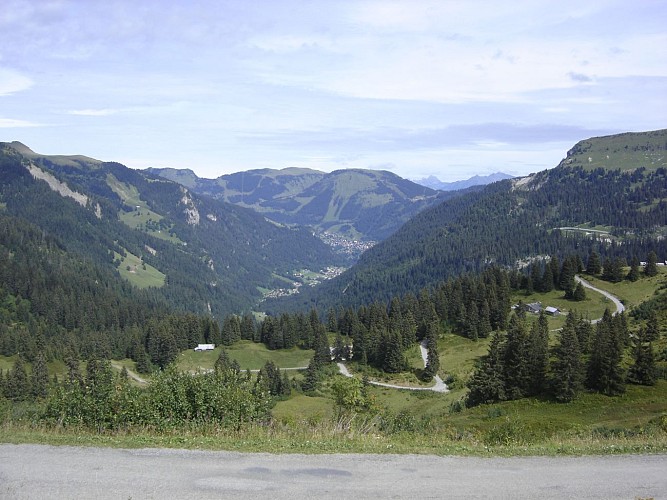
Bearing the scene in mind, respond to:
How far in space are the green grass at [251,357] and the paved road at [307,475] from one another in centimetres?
11628

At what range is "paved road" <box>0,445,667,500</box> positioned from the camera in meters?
17.6

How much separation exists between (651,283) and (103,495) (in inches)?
6141

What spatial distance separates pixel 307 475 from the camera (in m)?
19.1

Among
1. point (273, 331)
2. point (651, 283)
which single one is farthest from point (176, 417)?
point (651, 283)

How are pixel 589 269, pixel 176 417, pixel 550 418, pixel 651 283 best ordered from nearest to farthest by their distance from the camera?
pixel 176 417 → pixel 550 418 → pixel 651 283 → pixel 589 269

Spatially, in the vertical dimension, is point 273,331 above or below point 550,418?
below

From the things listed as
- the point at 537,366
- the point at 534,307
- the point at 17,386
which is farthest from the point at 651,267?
the point at 17,386

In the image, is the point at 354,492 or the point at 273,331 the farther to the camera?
the point at 273,331

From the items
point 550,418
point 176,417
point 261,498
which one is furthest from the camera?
point 550,418

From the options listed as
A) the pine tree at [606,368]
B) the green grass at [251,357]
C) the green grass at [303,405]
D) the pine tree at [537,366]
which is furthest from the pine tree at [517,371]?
the green grass at [251,357]

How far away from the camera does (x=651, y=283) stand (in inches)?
Answer: 5266

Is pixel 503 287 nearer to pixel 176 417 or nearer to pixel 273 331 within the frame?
pixel 273 331

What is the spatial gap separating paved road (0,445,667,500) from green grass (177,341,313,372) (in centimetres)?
11628

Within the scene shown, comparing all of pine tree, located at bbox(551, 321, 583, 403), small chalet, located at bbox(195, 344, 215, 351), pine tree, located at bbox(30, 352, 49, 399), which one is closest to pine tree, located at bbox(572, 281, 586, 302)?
pine tree, located at bbox(551, 321, 583, 403)
